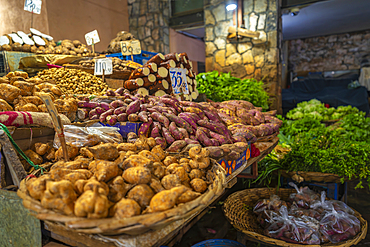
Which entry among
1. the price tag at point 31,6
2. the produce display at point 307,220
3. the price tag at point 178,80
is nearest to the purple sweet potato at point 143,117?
the price tag at point 178,80

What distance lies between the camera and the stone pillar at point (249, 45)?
573 centimetres

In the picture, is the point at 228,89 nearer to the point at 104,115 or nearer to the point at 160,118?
the point at 160,118

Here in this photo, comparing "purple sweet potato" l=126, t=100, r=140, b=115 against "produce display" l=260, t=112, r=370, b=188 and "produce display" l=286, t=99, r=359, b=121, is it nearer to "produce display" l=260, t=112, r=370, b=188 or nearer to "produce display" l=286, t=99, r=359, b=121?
"produce display" l=260, t=112, r=370, b=188

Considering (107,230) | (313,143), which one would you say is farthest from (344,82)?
(107,230)

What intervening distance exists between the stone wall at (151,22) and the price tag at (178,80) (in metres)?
4.80

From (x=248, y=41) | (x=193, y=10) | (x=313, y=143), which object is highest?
(x=193, y=10)

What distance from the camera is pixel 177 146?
1.57 metres

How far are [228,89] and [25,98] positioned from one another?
11.7ft

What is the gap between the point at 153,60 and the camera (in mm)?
2836

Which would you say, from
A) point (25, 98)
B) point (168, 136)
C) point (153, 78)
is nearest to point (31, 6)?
point (153, 78)

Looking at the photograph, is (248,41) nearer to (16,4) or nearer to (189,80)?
(189,80)

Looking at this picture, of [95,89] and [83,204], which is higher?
[95,89]

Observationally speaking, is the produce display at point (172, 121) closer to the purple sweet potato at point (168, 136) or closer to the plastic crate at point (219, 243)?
the purple sweet potato at point (168, 136)

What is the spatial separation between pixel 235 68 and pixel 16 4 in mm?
5343
